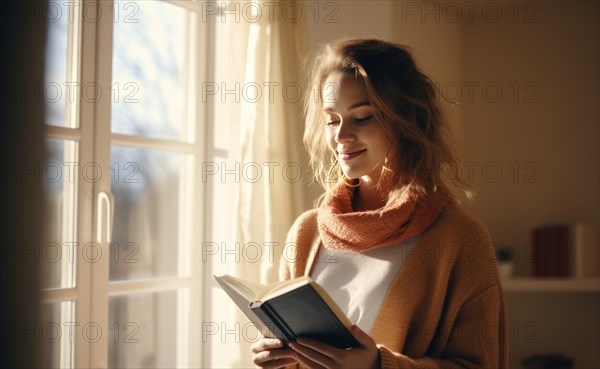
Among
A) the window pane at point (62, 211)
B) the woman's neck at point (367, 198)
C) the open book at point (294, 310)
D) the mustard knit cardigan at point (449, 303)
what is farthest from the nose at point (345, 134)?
the window pane at point (62, 211)

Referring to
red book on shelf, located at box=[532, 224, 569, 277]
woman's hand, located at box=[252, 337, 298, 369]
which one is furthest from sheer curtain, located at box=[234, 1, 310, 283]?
red book on shelf, located at box=[532, 224, 569, 277]

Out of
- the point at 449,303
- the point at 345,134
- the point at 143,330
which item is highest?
the point at 345,134

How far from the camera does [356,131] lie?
61.2 inches

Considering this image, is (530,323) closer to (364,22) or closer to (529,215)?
(529,215)

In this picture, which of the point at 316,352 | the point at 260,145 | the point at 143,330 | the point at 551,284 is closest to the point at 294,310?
the point at 316,352

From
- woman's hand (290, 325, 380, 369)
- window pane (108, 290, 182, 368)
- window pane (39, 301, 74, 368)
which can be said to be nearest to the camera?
woman's hand (290, 325, 380, 369)

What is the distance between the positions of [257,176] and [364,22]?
774 mm

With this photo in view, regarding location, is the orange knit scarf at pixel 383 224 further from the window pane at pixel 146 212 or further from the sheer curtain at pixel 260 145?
the window pane at pixel 146 212

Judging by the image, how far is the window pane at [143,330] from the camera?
7.07 ft

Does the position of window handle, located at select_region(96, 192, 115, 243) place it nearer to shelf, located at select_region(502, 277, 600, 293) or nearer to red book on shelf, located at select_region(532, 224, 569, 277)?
shelf, located at select_region(502, 277, 600, 293)

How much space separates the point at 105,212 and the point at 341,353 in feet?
3.20

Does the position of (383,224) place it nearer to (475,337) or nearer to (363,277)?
(363,277)

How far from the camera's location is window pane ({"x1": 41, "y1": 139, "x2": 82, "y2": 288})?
1868mm

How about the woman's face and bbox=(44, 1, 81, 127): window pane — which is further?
bbox=(44, 1, 81, 127): window pane
